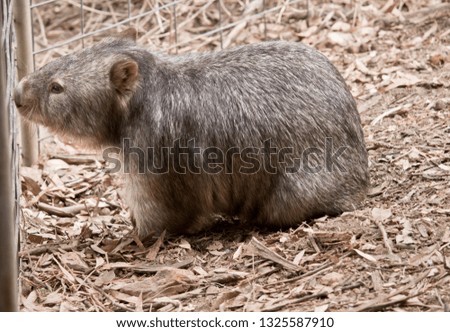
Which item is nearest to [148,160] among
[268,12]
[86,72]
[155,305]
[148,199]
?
[148,199]

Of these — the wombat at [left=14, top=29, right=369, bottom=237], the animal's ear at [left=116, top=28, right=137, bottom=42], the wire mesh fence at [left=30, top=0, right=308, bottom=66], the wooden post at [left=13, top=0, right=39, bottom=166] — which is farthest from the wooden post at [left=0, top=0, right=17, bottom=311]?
the wire mesh fence at [left=30, top=0, right=308, bottom=66]

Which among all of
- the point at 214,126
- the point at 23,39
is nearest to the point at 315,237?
the point at 214,126

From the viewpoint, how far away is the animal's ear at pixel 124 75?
20.4 feet

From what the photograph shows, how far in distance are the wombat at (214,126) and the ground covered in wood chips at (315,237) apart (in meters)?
0.24

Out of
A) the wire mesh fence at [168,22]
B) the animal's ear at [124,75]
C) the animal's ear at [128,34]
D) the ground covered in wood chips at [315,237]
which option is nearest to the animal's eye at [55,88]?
the animal's ear at [124,75]

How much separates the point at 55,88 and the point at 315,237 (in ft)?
6.55

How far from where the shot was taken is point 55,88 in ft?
20.9

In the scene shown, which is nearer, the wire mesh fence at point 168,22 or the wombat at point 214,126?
the wombat at point 214,126

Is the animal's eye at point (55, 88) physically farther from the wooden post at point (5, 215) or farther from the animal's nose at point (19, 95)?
the wooden post at point (5, 215)

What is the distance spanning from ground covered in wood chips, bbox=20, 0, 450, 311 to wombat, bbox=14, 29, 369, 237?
238mm

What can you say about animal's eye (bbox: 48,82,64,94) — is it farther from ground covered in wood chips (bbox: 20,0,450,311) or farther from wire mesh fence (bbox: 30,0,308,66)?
wire mesh fence (bbox: 30,0,308,66)

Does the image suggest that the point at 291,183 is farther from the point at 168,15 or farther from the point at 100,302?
the point at 168,15

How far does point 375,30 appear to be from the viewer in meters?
9.48

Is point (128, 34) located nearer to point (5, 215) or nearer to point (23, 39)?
point (23, 39)
